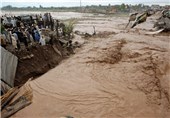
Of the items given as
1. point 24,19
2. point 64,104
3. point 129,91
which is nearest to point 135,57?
point 129,91

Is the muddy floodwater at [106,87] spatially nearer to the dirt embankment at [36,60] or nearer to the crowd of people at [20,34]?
the dirt embankment at [36,60]

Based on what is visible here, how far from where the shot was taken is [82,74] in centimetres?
920

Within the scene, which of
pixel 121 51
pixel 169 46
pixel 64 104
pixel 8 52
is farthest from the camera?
pixel 169 46

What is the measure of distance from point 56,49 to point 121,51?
349cm

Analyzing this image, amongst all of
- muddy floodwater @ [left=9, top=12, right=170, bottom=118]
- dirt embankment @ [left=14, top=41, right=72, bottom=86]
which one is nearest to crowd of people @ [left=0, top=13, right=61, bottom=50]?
dirt embankment @ [left=14, top=41, right=72, bottom=86]

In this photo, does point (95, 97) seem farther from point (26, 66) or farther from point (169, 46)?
point (169, 46)

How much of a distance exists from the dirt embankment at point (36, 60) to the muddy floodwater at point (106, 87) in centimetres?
36

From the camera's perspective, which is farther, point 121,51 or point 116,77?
point 121,51

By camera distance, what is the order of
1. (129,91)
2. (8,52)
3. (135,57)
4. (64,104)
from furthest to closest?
(135,57), (8,52), (129,91), (64,104)

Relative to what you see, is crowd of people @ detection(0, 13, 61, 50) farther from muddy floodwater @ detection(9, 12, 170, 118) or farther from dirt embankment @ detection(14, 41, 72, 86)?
muddy floodwater @ detection(9, 12, 170, 118)

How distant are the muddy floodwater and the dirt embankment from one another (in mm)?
359

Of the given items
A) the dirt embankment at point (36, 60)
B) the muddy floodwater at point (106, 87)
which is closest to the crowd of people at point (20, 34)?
the dirt embankment at point (36, 60)

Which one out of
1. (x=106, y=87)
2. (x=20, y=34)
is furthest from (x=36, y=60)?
(x=106, y=87)

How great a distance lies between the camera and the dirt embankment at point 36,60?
854 centimetres
